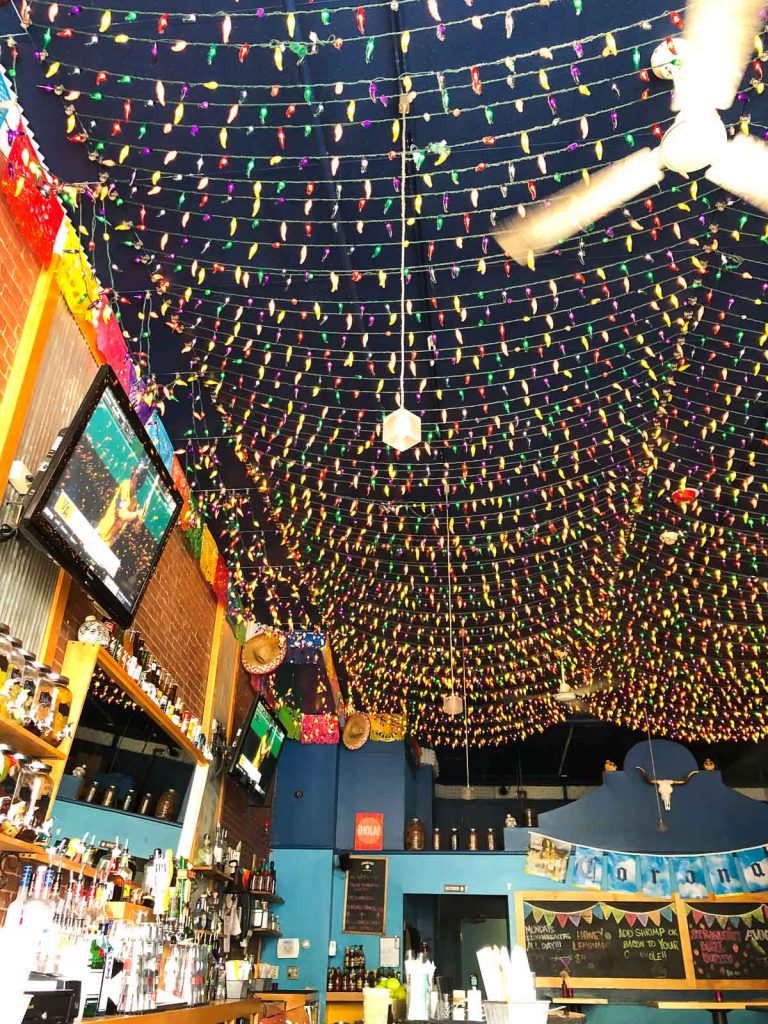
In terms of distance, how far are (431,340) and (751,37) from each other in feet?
A: 7.81

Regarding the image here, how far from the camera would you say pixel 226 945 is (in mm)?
6746

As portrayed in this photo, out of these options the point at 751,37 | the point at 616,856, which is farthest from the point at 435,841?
the point at 751,37

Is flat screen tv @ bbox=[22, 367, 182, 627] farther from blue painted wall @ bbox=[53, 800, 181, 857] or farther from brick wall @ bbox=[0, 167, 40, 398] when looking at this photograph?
blue painted wall @ bbox=[53, 800, 181, 857]

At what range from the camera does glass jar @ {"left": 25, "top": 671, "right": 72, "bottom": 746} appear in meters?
3.37

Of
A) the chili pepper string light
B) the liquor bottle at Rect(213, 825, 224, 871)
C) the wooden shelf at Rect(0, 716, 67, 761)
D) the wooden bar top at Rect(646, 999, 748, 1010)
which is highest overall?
the chili pepper string light

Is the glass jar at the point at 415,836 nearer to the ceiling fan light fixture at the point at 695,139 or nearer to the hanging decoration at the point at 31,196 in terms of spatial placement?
the hanging decoration at the point at 31,196

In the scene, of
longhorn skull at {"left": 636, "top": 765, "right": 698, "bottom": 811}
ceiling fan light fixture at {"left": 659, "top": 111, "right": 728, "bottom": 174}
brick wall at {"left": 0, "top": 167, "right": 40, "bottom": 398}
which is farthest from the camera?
longhorn skull at {"left": 636, "top": 765, "right": 698, "bottom": 811}

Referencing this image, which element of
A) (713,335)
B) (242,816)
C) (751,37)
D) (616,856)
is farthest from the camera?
(616,856)

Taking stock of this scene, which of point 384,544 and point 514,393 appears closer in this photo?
point 514,393

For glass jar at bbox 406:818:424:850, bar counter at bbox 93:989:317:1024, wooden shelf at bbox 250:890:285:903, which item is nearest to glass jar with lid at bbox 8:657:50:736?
bar counter at bbox 93:989:317:1024

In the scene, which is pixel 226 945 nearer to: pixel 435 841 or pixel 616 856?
pixel 435 841

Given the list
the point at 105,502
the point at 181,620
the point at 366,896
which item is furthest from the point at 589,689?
the point at 105,502

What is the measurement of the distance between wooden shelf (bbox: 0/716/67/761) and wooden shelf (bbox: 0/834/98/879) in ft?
1.27

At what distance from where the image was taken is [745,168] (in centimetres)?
291
